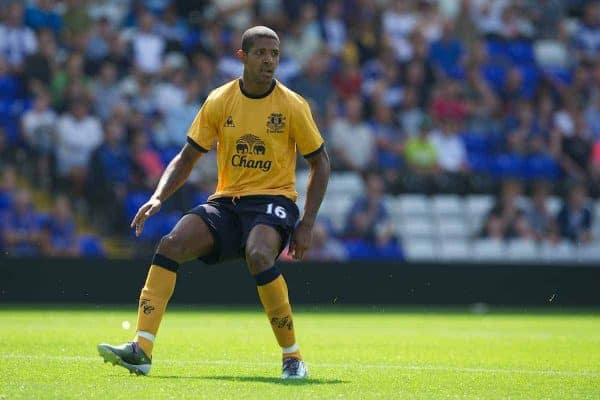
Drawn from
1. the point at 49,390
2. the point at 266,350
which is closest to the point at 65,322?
the point at 266,350

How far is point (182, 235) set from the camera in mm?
7672

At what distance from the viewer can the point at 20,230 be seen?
16141 mm

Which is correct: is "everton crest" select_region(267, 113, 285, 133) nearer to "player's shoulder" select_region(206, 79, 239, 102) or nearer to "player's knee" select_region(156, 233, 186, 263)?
"player's shoulder" select_region(206, 79, 239, 102)

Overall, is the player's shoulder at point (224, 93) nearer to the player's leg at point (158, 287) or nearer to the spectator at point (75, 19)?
the player's leg at point (158, 287)

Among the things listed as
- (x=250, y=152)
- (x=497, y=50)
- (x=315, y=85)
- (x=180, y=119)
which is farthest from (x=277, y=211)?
(x=497, y=50)

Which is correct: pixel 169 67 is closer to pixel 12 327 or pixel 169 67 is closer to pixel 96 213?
pixel 96 213

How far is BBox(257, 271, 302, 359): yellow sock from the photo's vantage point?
7551 mm

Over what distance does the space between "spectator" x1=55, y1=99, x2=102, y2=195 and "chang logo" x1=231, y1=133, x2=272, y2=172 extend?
29.7ft

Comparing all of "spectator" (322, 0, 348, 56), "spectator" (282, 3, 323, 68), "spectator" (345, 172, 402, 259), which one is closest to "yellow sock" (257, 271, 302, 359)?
"spectator" (345, 172, 402, 259)

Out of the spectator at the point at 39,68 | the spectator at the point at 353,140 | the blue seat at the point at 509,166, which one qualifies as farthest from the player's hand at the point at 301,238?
the blue seat at the point at 509,166

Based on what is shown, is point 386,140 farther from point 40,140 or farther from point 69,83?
point 40,140

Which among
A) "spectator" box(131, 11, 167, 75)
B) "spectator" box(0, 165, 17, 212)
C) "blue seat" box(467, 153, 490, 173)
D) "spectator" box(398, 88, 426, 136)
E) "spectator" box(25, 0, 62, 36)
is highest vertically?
"spectator" box(25, 0, 62, 36)

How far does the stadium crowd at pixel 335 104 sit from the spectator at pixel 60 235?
2 centimetres

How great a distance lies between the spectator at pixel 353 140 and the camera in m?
18.5
